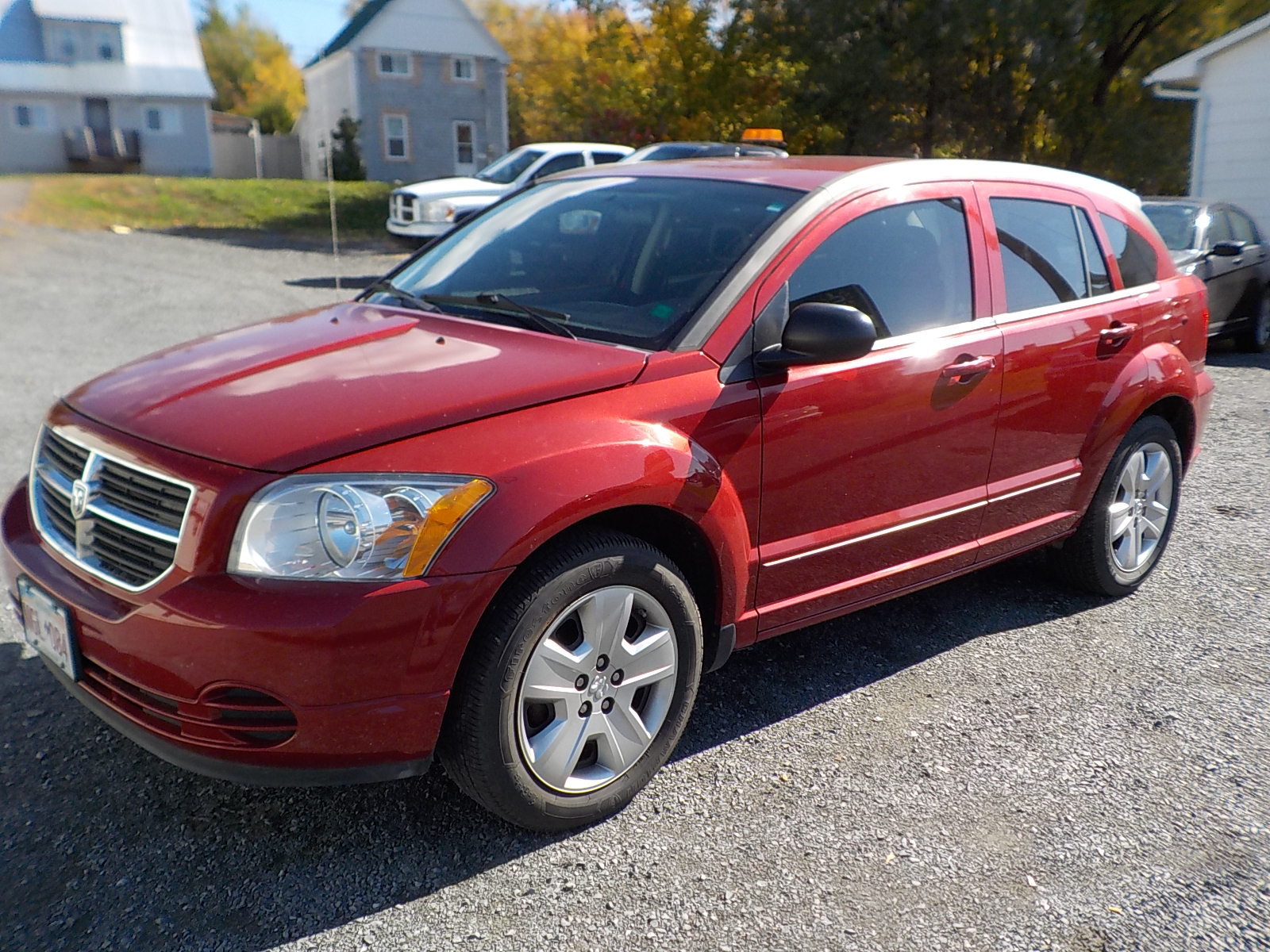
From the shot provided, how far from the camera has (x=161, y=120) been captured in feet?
132

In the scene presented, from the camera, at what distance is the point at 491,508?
272cm

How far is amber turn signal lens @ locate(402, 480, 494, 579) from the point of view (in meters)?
2.64

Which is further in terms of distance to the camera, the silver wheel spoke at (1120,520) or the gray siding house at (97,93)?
the gray siding house at (97,93)

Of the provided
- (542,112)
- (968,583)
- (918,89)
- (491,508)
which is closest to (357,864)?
(491,508)

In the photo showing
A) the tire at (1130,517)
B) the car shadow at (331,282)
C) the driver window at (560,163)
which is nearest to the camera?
the tire at (1130,517)

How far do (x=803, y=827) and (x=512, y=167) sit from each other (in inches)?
697

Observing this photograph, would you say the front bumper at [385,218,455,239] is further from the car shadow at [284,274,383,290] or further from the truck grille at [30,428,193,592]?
the truck grille at [30,428,193,592]

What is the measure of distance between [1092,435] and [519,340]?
2.45 m

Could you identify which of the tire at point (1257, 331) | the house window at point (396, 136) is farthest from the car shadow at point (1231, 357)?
the house window at point (396, 136)

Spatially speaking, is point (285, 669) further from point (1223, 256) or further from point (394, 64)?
point (394, 64)

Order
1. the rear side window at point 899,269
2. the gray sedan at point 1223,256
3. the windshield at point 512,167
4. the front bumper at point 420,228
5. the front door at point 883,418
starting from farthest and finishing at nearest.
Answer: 1. the windshield at point 512,167
2. the front bumper at point 420,228
3. the gray sedan at point 1223,256
4. the rear side window at point 899,269
5. the front door at point 883,418

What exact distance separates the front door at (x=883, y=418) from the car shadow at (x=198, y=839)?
573mm

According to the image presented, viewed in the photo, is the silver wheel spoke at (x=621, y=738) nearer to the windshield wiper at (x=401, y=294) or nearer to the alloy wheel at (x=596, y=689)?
the alloy wheel at (x=596, y=689)

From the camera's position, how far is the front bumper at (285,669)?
2564 mm
